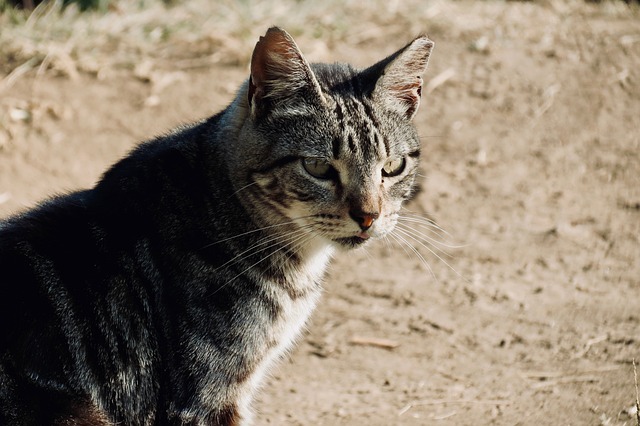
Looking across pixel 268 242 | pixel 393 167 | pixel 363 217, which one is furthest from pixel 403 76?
pixel 268 242

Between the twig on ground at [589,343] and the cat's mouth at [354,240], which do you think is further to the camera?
the twig on ground at [589,343]

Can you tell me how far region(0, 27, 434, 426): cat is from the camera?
10.5ft

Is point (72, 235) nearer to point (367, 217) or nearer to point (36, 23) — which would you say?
point (367, 217)

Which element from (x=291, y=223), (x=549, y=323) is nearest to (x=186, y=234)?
(x=291, y=223)

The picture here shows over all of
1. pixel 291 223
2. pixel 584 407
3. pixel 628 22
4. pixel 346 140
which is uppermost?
pixel 346 140

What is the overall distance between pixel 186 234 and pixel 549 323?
239 cm

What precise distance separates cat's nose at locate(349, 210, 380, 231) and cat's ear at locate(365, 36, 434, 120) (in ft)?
1.80

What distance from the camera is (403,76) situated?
12.1ft

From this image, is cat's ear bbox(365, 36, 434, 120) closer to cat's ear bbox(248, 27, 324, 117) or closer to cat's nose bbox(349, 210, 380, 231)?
cat's ear bbox(248, 27, 324, 117)

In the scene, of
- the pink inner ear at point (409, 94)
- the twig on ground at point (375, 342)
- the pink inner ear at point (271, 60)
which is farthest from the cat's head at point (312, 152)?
the twig on ground at point (375, 342)

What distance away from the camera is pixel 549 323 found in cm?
487

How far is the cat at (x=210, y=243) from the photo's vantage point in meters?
3.19

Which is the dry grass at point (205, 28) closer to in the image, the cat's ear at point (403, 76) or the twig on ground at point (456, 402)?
the cat's ear at point (403, 76)

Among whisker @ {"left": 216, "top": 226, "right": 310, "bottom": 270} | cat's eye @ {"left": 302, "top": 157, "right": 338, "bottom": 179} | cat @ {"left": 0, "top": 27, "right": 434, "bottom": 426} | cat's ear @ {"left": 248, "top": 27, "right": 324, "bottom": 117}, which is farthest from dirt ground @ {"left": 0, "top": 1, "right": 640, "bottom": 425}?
cat's ear @ {"left": 248, "top": 27, "right": 324, "bottom": 117}
